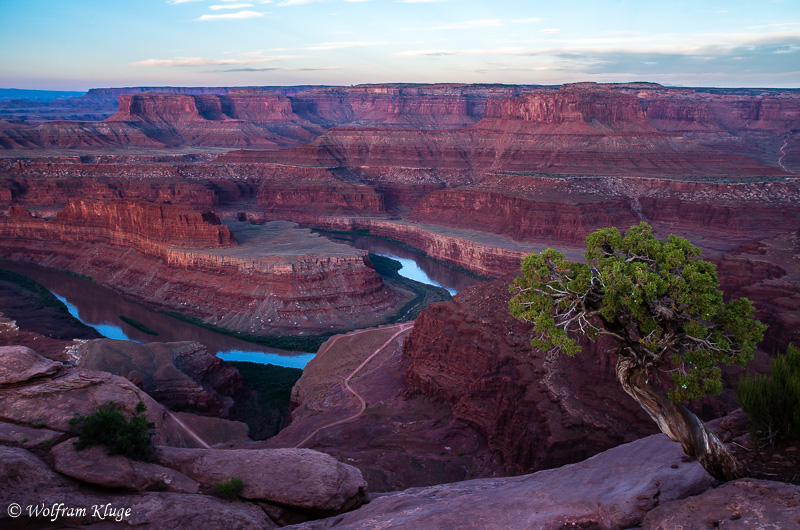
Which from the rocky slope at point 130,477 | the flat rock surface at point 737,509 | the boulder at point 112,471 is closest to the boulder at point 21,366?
the rocky slope at point 130,477

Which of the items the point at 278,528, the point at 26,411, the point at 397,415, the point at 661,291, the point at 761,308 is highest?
the point at 661,291

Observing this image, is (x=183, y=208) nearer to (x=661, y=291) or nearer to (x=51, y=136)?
(x=661, y=291)

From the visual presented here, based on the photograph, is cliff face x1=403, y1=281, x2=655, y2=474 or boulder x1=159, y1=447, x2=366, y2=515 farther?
cliff face x1=403, y1=281, x2=655, y2=474

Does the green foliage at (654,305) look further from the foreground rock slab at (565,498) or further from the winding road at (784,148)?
the winding road at (784,148)

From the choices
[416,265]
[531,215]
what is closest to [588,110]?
[531,215]

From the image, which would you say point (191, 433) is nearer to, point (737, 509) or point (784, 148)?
point (737, 509)

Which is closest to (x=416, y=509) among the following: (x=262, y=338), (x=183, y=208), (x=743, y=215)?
(x=262, y=338)

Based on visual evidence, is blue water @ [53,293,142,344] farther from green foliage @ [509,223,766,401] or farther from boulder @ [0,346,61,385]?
green foliage @ [509,223,766,401]

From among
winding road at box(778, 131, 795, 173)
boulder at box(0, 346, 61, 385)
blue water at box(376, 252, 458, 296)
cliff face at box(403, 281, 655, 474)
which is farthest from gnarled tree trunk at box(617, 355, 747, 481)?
winding road at box(778, 131, 795, 173)
